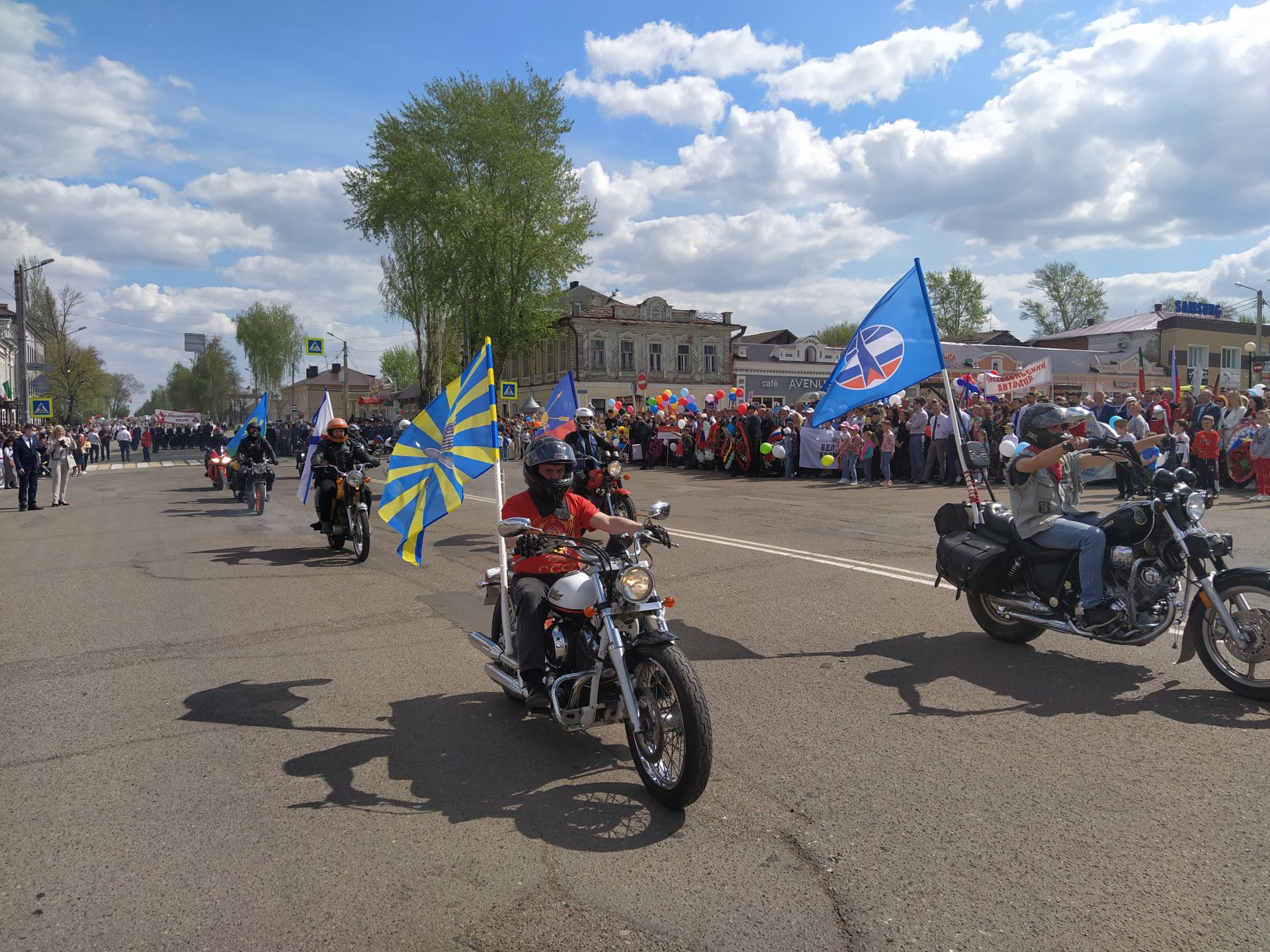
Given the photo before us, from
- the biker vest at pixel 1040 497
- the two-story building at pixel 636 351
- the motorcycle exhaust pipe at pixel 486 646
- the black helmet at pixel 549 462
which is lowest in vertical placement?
the motorcycle exhaust pipe at pixel 486 646

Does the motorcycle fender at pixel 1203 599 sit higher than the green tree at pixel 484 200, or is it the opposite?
the green tree at pixel 484 200

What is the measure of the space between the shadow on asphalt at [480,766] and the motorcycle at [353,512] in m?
5.26

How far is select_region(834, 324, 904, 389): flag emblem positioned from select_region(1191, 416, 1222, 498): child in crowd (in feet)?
34.1

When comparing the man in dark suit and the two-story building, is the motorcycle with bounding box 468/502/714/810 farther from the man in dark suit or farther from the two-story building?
the two-story building

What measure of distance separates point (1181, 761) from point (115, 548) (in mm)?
12803

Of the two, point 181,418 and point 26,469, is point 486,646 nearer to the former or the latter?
point 26,469

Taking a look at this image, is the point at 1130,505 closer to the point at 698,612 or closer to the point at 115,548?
the point at 698,612

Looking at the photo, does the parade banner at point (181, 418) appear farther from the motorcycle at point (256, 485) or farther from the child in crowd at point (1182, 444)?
the child in crowd at point (1182, 444)

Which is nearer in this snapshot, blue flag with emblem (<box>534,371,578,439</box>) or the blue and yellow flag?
the blue and yellow flag

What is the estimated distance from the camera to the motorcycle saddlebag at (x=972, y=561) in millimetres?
6113

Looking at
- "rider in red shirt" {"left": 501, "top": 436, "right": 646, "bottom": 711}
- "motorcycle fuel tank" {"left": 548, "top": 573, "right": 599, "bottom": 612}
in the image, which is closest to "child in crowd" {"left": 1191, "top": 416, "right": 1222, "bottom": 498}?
"rider in red shirt" {"left": 501, "top": 436, "right": 646, "bottom": 711}

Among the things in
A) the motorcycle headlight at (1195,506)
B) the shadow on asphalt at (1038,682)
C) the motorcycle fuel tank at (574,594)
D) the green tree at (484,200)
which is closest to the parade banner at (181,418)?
the green tree at (484,200)

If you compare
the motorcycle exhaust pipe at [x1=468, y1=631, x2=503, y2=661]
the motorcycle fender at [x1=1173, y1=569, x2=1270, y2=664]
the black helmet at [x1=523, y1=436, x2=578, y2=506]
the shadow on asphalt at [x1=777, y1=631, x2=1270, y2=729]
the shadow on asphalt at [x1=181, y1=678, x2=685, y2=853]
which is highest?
the black helmet at [x1=523, y1=436, x2=578, y2=506]

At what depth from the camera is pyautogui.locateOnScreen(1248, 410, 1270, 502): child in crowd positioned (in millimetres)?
14281
